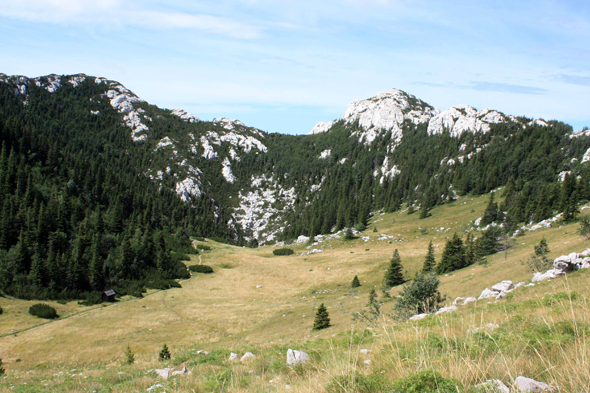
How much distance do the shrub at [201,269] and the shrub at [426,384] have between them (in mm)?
82717

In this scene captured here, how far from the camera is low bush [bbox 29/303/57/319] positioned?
46219 mm

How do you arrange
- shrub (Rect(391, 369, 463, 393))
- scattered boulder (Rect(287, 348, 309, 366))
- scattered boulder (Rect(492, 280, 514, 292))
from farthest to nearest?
scattered boulder (Rect(492, 280, 514, 292)), scattered boulder (Rect(287, 348, 309, 366)), shrub (Rect(391, 369, 463, 393))

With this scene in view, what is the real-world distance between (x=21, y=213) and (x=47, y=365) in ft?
216

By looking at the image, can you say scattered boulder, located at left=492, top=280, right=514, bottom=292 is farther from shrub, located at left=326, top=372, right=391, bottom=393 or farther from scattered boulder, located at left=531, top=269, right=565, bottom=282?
shrub, located at left=326, top=372, right=391, bottom=393

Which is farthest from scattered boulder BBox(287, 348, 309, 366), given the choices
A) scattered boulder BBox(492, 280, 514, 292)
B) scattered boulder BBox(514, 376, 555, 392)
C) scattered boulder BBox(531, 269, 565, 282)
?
Result: scattered boulder BBox(531, 269, 565, 282)

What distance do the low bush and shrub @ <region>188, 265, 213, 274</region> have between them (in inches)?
1420

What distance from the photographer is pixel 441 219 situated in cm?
10850

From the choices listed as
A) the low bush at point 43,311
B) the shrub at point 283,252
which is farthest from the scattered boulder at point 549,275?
the shrub at point 283,252

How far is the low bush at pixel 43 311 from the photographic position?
152 feet

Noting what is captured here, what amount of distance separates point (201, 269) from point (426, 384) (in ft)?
277

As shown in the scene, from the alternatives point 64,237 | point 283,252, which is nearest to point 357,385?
point 64,237

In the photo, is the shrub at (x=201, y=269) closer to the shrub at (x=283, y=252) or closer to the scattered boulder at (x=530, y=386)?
the shrub at (x=283, y=252)

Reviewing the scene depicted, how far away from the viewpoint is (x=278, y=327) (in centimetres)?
3491

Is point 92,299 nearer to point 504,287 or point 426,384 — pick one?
point 504,287
